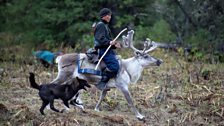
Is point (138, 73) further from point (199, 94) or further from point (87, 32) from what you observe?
point (87, 32)

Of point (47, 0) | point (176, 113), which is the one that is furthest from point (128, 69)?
point (47, 0)

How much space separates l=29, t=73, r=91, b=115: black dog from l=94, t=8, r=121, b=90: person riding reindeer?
61 centimetres

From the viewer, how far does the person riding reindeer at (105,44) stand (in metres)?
9.41

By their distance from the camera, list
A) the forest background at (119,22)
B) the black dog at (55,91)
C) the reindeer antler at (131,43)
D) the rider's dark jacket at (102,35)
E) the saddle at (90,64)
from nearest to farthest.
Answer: the black dog at (55,91), the rider's dark jacket at (102,35), the saddle at (90,64), the reindeer antler at (131,43), the forest background at (119,22)

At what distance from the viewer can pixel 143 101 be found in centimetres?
1125

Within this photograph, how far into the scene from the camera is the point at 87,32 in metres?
20.8

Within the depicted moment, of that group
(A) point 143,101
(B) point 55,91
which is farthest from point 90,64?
(A) point 143,101

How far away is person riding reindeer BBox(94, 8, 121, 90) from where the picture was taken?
9.41 m

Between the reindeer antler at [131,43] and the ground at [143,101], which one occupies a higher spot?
the reindeer antler at [131,43]

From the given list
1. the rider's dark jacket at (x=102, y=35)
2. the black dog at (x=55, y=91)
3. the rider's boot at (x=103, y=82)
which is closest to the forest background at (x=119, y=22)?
the rider's boot at (x=103, y=82)

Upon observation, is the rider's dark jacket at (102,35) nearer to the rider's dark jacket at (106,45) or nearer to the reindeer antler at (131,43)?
the rider's dark jacket at (106,45)

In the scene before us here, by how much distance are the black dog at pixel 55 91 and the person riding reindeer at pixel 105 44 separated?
61 centimetres

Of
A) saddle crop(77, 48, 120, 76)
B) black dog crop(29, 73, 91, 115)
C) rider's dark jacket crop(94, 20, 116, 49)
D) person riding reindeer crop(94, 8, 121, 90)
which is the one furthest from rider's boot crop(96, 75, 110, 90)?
rider's dark jacket crop(94, 20, 116, 49)

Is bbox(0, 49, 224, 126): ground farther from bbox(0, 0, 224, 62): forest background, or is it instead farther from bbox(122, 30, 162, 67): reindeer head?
bbox(0, 0, 224, 62): forest background
